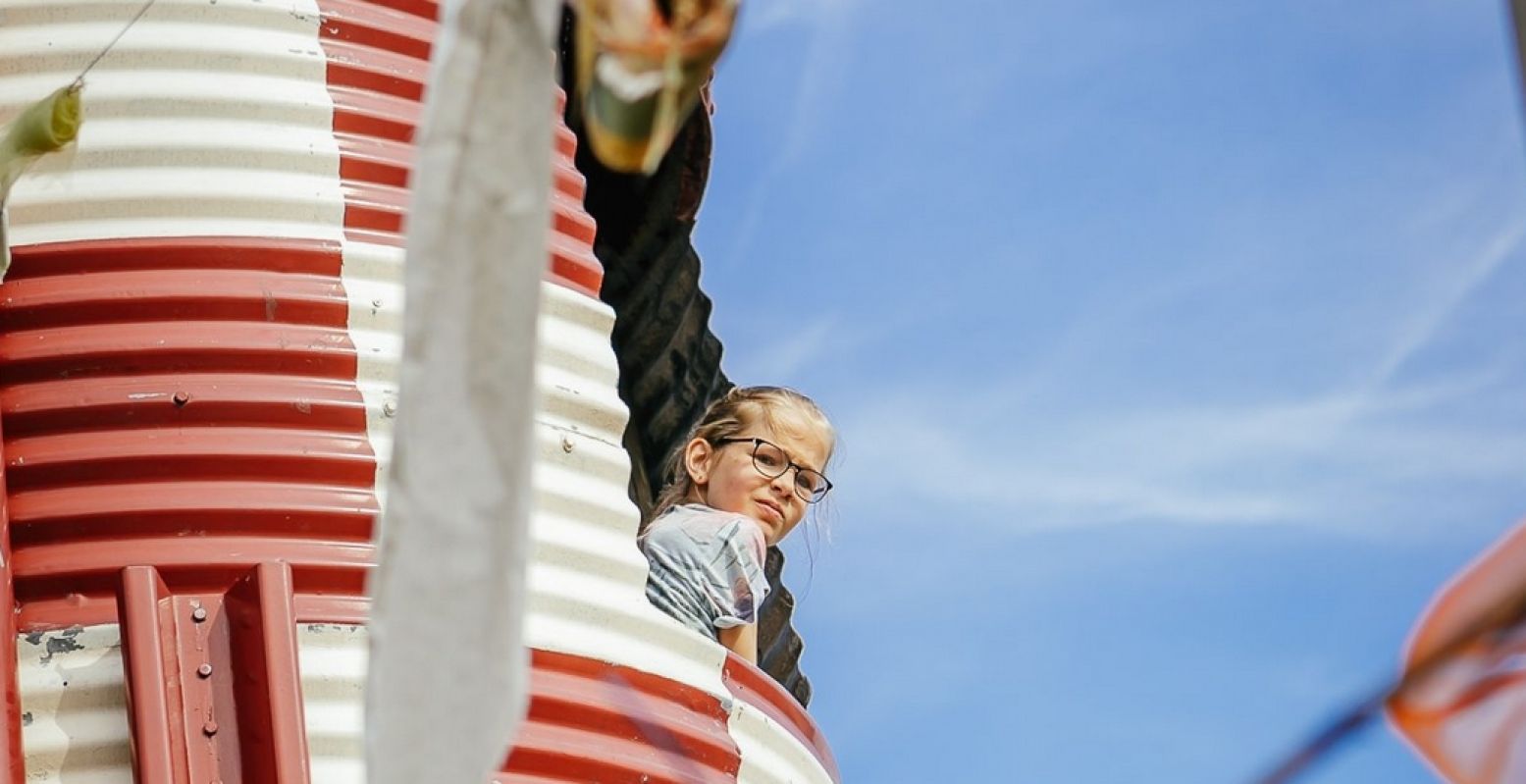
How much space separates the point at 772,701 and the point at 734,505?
0.67m

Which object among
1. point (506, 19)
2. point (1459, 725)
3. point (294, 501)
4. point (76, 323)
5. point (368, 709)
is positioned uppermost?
point (76, 323)

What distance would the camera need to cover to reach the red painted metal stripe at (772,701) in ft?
19.7

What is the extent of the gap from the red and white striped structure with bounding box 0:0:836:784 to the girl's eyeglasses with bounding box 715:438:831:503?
2.09 feet

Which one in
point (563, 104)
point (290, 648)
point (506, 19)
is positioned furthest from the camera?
point (563, 104)

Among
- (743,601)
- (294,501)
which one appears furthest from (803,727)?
(294,501)

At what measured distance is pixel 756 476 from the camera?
263 inches

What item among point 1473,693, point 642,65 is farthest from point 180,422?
point 1473,693

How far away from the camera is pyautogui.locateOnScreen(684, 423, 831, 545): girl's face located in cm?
665

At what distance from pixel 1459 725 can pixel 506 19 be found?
1.19m

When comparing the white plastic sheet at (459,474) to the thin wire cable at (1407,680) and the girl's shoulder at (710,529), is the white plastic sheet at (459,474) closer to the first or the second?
the thin wire cable at (1407,680)

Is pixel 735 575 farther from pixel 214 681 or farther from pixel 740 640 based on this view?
pixel 214 681

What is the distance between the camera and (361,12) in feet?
20.7

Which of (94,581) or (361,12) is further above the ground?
(361,12)

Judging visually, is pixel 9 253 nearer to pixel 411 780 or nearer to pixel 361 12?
pixel 361 12
